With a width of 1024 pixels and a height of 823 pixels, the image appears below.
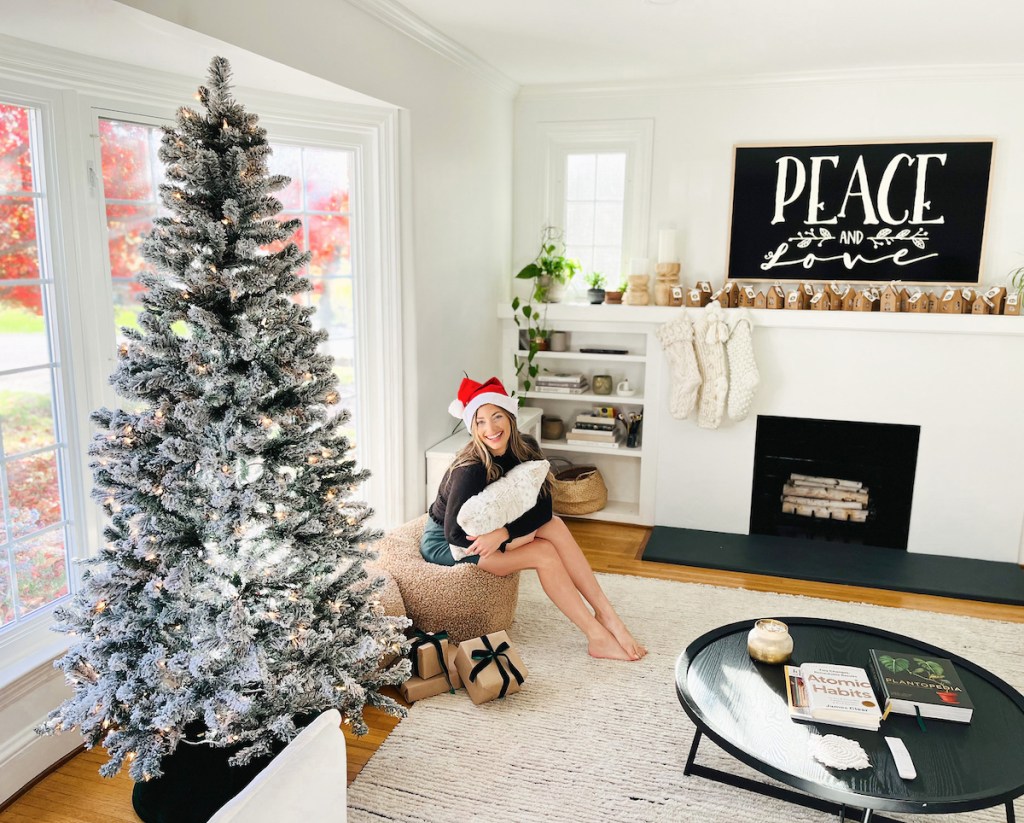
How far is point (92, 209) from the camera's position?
99.7 inches

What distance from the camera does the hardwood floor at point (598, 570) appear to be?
225cm

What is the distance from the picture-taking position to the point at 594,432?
4.78 meters

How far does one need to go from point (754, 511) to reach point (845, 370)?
91cm

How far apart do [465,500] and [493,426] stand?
29 centimetres

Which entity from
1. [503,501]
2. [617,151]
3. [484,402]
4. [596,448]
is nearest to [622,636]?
[503,501]

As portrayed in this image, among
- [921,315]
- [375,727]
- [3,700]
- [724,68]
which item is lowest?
[375,727]

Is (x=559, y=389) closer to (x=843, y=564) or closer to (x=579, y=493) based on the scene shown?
(x=579, y=493)

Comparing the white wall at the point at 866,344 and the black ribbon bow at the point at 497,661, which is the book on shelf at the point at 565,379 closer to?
the white wall at the point at 866,344

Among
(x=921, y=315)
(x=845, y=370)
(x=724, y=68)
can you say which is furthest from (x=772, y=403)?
(x=724, y=68)

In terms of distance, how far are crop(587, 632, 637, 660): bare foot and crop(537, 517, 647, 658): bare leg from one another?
0.13 feet

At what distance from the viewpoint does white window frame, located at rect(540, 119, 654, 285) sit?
458 cm

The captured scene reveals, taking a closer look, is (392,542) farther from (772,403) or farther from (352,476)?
(772,403)

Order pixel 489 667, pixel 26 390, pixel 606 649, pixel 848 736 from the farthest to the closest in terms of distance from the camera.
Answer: pixel 606 649
pixel 489 667
pixel 26 390
pixel 848 736

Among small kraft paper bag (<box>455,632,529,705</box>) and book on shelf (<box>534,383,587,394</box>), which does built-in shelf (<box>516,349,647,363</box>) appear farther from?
small kraft paper bag (<box>455,632,529,705</box>)
